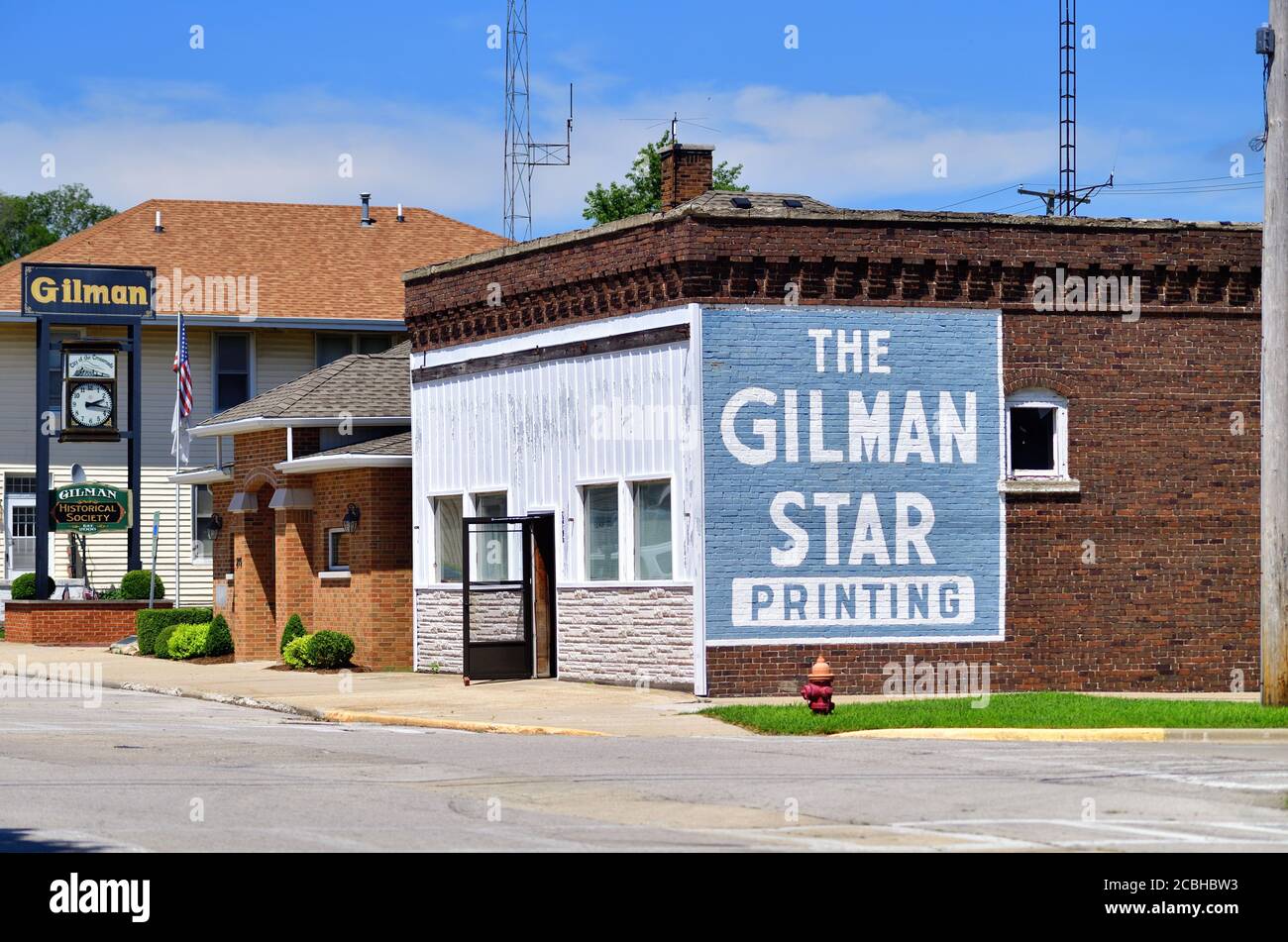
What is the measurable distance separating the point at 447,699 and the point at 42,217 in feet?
225

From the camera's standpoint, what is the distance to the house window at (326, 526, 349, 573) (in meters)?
30.7

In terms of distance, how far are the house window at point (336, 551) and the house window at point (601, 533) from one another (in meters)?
6.15

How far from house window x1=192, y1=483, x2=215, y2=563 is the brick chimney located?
23018 millimetres

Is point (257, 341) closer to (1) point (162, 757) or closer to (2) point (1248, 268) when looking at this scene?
(2) point (1248, 268)

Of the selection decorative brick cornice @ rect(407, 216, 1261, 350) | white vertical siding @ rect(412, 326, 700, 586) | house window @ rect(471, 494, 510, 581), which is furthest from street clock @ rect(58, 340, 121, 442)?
decorative brick cornice @ rect(407, 216, 1261, 350)

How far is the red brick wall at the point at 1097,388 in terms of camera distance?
2430 centimetres

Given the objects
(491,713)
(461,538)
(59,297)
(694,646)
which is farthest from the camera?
(59,297)

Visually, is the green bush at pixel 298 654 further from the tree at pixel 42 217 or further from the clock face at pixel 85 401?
the tree at pixel 42 217

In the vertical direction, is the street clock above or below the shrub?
above

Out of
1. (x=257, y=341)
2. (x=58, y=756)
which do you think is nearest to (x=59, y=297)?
(x=257, y=341)

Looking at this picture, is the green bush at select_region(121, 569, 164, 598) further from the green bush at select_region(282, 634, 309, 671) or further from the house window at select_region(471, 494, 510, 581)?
the house window at select_region(471, 494, 510, 581)

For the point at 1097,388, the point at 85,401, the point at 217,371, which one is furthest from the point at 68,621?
the point at 1097,388
